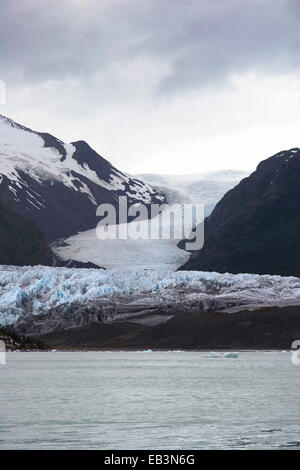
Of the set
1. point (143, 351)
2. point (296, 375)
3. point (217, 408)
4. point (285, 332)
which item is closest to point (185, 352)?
point (143, 351)

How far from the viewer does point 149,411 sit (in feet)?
193

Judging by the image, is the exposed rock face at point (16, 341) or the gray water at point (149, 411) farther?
the exposed rock face at point (16, 341)

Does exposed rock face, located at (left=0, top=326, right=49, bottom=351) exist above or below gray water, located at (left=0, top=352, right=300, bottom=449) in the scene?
below

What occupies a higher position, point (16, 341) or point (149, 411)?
point (149, 411)

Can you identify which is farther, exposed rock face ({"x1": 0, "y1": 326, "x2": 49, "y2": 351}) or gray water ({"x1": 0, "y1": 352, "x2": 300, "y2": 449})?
exposed rock face ({"x1": 0, "y1": 326, "x2": 49, "y2": 351})

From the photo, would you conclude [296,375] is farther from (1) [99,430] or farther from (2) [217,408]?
(1) [99,430]

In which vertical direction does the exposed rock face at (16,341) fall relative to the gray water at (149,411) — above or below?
below

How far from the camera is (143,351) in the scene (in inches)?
7456

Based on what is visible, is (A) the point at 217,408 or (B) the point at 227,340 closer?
(A) the point at 217,408

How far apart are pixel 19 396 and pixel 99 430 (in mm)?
23211

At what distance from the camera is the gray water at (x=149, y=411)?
45.4 m

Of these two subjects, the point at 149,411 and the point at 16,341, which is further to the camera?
the point at 16,341

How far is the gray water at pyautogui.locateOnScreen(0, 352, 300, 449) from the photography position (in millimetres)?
45438

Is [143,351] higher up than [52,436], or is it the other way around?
[52,436]
